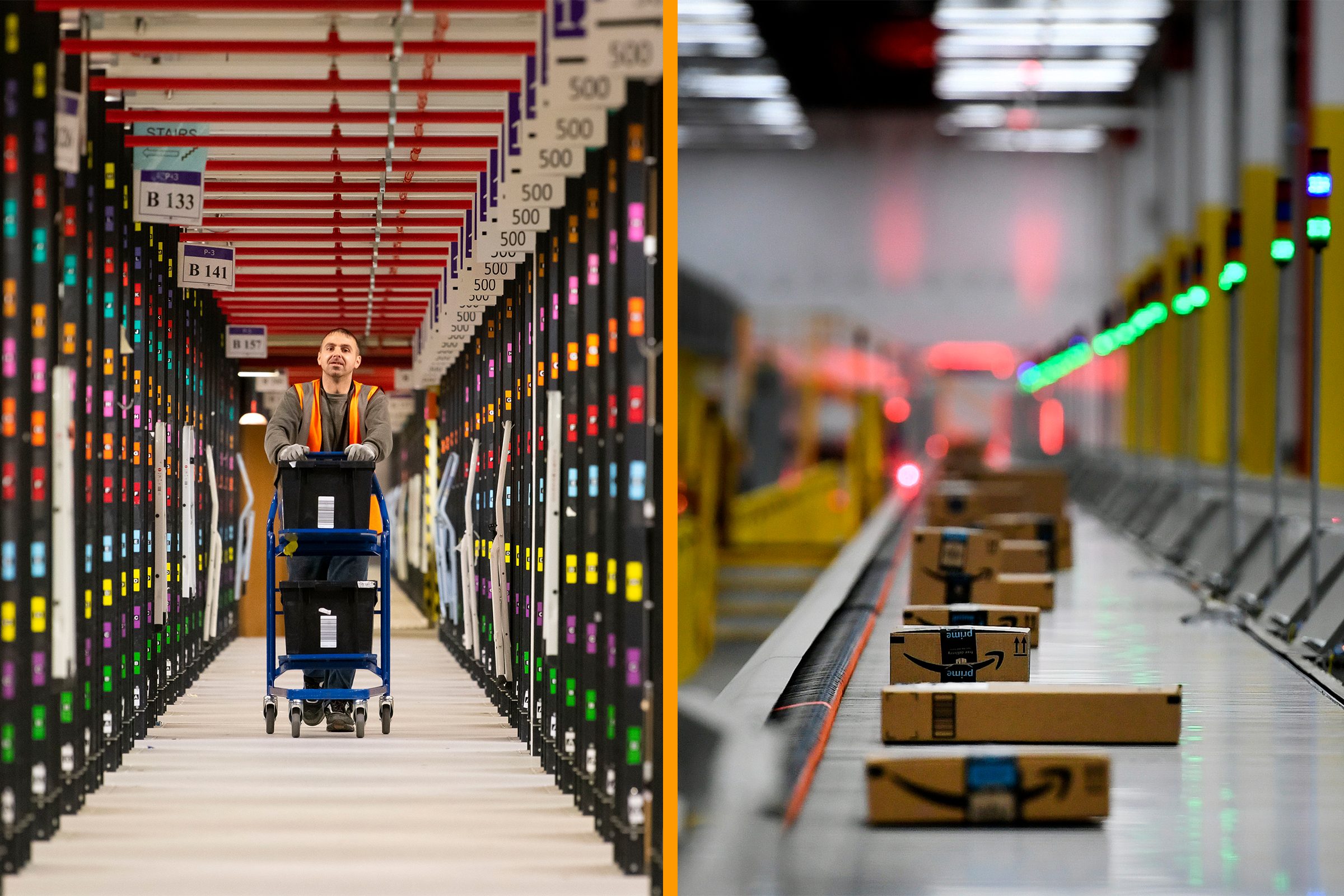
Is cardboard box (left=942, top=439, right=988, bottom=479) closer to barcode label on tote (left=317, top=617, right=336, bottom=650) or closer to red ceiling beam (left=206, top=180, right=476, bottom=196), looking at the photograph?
red ceiling beam (left=206, top=180, right=476, bottom=196)

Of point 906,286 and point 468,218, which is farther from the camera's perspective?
point 906,286

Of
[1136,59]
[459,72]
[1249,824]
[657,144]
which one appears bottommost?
[1249,824]

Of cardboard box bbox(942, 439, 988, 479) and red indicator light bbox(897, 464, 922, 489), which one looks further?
red indicator light bbox(897, 464, 922, 489)

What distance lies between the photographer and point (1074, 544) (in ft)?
65.8

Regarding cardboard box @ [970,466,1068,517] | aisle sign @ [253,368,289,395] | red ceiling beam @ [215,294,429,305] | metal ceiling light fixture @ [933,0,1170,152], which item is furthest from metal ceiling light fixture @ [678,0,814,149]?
red ceiling beam @ [215,294,429,305]

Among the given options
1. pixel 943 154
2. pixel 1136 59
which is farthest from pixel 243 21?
pixel 943 154

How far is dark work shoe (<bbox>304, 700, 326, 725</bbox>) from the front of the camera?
9.25 m

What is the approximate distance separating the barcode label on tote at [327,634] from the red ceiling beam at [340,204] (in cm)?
275

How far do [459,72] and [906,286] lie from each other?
3796cm

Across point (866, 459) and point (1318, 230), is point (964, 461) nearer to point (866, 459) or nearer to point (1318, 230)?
point (866, 459)

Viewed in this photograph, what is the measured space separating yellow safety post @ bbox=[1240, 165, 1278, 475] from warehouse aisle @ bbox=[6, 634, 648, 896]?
14.9 metres

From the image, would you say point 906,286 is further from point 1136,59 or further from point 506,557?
point 506,557

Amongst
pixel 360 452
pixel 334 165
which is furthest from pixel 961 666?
pixel 334 165

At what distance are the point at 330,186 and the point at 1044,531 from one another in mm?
7665
